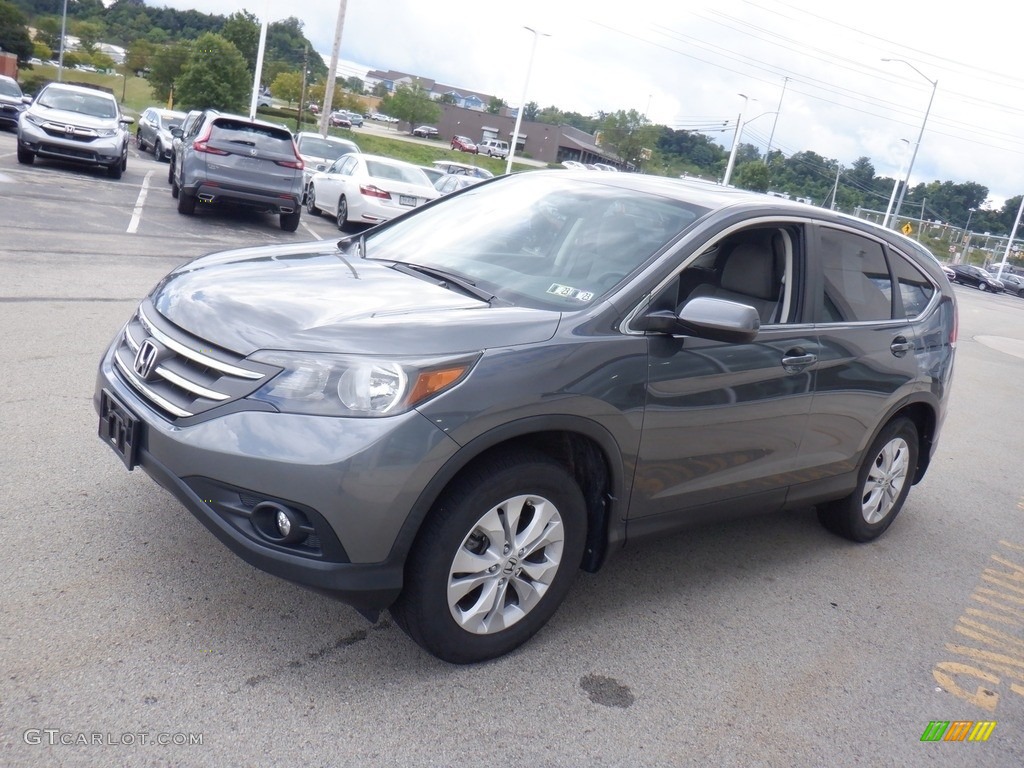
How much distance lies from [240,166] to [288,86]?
213 ft

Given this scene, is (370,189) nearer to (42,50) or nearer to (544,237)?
(544,237)

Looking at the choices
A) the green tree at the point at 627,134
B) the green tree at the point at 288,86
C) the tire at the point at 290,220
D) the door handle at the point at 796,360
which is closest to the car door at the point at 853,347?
the door handle at the point at 796,360

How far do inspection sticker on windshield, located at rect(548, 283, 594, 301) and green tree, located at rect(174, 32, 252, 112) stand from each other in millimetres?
53838

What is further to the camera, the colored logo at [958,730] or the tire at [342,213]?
Answer: the tire at [342,213]

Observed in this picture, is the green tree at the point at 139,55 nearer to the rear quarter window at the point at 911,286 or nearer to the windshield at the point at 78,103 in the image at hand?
the windshield at the point at 78,103

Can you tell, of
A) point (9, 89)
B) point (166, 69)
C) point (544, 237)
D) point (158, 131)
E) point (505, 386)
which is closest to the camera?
point (505, 386)

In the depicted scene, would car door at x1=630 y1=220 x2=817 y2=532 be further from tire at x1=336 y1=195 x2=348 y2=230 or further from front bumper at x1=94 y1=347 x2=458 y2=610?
tire at x1=336 y1=195 x2=348 y2=230

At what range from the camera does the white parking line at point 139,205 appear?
43.6ft

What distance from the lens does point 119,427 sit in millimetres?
3385

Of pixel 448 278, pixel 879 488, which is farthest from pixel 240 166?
pixel 879 488

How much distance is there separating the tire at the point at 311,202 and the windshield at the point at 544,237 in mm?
15624

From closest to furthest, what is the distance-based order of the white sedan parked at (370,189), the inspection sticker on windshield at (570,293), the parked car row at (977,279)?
the inspection sticker on windshield at (570,293), the white sedan parked at (370,189), the parked car row at (977,279)

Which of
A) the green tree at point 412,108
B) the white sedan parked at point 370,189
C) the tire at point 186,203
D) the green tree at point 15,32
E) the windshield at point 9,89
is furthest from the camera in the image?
the green tree at point 412,108

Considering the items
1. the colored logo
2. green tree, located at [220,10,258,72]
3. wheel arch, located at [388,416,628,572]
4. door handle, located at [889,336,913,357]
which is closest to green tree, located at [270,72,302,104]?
green tree, located at [220,10,258,72]
